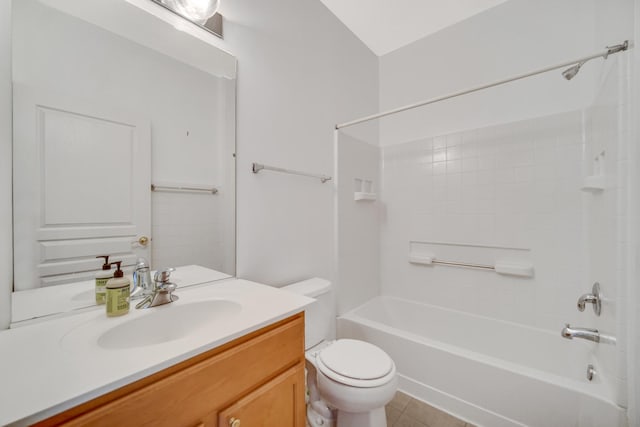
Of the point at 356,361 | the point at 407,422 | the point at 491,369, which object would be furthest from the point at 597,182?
the point at 407,422

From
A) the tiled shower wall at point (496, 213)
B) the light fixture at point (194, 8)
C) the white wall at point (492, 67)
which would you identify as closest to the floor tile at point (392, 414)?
the tiled shower wall at point (496, 213)

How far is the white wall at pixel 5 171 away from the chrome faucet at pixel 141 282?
29 centimetres

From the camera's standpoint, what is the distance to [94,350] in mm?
612

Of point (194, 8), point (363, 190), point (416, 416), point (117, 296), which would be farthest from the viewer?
point (363, 190)

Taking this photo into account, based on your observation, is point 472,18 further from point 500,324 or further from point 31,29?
point 31,29

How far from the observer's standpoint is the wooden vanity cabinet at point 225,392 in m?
0.50

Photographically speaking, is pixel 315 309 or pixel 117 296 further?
pixel 315 309

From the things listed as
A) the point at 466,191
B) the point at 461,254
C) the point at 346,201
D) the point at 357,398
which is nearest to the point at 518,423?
the point at 357,398

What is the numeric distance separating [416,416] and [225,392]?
130cm

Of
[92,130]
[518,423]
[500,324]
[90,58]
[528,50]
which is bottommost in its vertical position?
[518,423]

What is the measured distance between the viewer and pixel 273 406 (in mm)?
797

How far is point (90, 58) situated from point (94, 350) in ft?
3.08

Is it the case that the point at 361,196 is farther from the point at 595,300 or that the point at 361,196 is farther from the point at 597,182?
the point at 595,300

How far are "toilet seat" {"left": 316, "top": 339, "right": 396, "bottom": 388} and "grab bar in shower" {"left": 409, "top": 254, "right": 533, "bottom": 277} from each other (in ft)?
3.55
